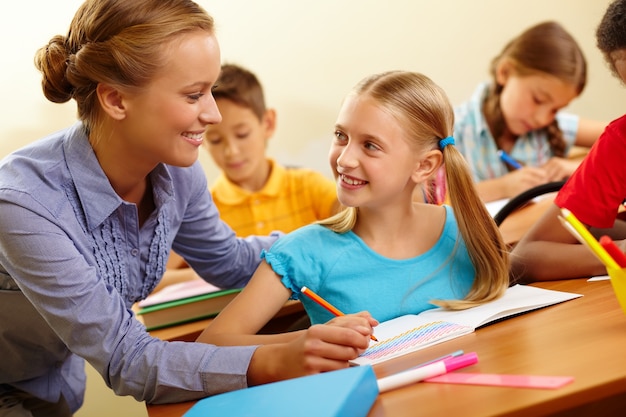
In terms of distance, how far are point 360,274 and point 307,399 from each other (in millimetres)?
515

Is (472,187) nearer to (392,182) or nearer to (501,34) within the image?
(392,182)

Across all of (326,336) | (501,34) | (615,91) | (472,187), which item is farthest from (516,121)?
(326,336)

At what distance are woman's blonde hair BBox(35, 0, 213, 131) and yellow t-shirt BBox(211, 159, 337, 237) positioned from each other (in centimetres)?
121

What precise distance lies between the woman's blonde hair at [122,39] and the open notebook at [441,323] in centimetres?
54

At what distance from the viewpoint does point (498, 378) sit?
87 centimetres

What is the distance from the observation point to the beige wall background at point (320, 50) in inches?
92.0

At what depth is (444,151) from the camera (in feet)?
4.51

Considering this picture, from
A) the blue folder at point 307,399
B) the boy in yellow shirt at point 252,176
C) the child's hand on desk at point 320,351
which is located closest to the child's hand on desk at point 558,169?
the boy in yellow shirt at point 252,176

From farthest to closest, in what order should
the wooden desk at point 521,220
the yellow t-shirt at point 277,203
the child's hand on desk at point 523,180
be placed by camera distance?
1. the yellow t-shirt at point 277,203
2. the child's hand on desk at point 523,180
3. the wooden desk at point 521,220

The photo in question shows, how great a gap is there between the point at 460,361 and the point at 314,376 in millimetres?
177

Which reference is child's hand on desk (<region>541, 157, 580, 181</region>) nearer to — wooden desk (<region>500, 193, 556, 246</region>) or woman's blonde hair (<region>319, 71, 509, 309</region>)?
wooden desk (<region>500, 193, 556, 246</region>)

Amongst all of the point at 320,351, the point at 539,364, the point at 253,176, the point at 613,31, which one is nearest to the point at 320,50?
the point at 253,176

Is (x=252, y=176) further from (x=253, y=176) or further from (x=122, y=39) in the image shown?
(x=122, y=39)

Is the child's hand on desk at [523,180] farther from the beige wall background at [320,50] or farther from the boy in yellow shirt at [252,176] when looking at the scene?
the beige wall background at [320,50]
